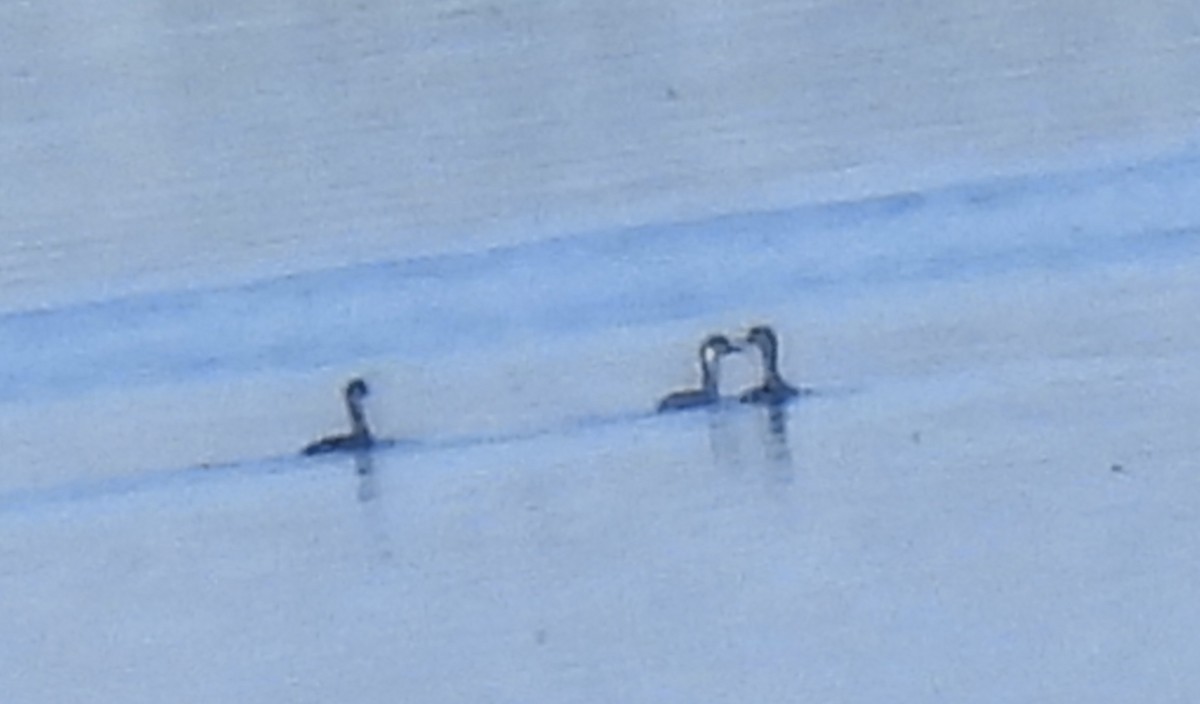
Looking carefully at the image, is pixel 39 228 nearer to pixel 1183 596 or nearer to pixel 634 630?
pixel 634 630

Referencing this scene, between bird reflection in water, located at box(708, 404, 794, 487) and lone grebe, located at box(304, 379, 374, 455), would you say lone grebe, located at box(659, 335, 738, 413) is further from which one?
lone grebe, located at box(304, 379, 374, 455)

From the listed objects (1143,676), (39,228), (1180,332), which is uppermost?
(39,228)

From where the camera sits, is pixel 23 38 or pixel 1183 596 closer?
pixel 1183 596

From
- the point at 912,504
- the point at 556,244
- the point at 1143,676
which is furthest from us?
the point at 556,244

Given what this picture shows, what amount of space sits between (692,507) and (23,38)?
0.45 metres

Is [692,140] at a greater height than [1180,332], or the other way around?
[692,140]

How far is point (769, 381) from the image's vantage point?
1.49 metres

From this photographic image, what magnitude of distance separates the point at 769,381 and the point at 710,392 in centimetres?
2

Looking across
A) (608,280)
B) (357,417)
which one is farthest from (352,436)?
(608,280)

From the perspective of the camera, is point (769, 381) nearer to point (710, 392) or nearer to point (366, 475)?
point (710, 392)

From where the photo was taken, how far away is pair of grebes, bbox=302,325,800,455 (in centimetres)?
149

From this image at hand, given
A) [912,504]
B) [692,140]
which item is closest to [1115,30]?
[692,140]

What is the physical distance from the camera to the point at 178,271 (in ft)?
5.20

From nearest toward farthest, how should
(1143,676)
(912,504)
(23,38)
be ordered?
(1143,676), (912,504), (23,38)
